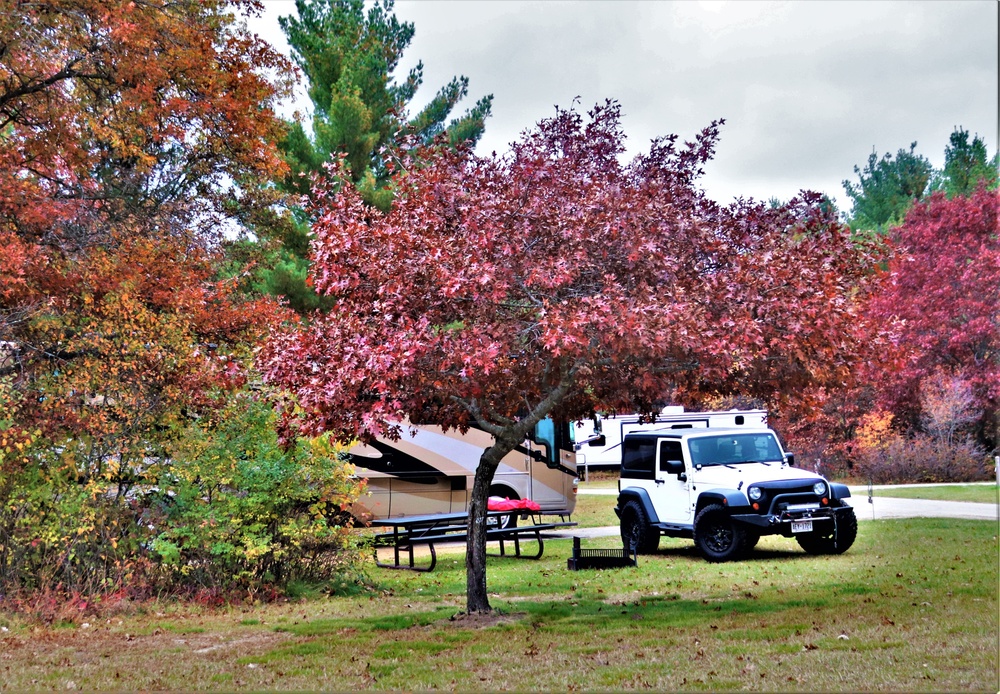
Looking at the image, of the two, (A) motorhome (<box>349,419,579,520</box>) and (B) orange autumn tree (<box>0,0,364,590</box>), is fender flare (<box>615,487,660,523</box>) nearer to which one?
(A) motorhome (<box>349,419,579,520</box>)

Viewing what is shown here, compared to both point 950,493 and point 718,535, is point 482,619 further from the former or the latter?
point 950,493

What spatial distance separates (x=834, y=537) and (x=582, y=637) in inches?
285

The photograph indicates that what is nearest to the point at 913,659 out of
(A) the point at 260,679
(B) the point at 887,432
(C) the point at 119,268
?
(A) the point at 260,679

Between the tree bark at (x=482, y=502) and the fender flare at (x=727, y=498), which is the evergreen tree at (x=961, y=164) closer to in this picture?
the fender flare at (x=727, y=498)

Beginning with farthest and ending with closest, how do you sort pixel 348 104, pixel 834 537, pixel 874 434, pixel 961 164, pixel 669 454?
pixel 961 164 → pixel 874 434 → pixel 348 104 → pixel 669 454 → pixel 834 537

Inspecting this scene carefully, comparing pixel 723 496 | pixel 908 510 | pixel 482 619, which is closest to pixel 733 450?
pixel 723 496

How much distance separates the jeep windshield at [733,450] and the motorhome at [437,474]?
4780 mm

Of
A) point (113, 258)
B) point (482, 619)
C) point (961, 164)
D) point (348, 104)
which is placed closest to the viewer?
point (482, 619)

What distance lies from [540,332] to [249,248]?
8733mm

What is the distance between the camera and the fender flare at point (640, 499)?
15.7m

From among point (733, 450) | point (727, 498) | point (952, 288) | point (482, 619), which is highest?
point (952, 288)

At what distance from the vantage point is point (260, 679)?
7.79 m

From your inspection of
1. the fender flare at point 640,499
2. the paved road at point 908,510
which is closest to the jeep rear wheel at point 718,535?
the fender flare at point 640,499

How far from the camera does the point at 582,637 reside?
904 centimetres
